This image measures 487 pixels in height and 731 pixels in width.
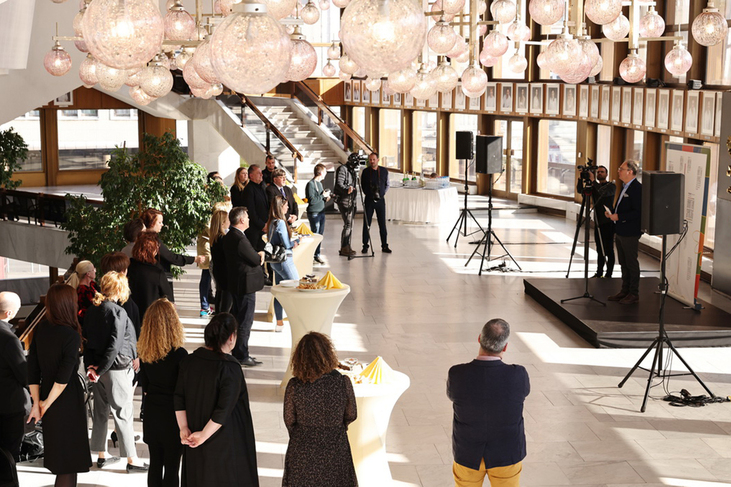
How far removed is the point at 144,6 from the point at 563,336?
281 inches

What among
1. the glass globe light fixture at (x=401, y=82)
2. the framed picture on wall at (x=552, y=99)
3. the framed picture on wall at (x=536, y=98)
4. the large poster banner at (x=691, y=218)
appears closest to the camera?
the glass globe light fixture at (x=401, y=82)

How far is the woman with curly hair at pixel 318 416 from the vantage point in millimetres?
4062

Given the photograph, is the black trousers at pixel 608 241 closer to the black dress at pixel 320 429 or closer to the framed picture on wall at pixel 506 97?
the black dress at pixel 320 429

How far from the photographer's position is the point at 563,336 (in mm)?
9000

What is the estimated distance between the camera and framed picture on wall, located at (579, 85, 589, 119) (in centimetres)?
1658

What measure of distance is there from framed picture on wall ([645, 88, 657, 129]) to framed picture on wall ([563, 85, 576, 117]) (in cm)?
320

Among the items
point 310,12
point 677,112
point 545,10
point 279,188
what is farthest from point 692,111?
point 545,10

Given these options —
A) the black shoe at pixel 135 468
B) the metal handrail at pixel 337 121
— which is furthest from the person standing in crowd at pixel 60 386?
the metal handrail at pixel 337 121

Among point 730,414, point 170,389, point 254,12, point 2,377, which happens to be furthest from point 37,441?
point 730,414

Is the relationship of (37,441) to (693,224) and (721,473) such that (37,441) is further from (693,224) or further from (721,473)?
(693,224)

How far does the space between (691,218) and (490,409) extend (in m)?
6.21

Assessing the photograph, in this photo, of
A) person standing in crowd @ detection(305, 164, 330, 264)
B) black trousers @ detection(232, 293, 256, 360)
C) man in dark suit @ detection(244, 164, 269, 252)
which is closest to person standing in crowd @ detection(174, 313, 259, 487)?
black trousers @ detection(232, 293, 256, 360)

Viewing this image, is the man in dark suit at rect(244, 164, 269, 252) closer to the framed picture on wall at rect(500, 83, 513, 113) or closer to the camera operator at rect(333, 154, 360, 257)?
the camera operator at rect(333, 154, 360, 257)

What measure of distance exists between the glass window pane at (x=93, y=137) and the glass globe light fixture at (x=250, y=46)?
23.6m
